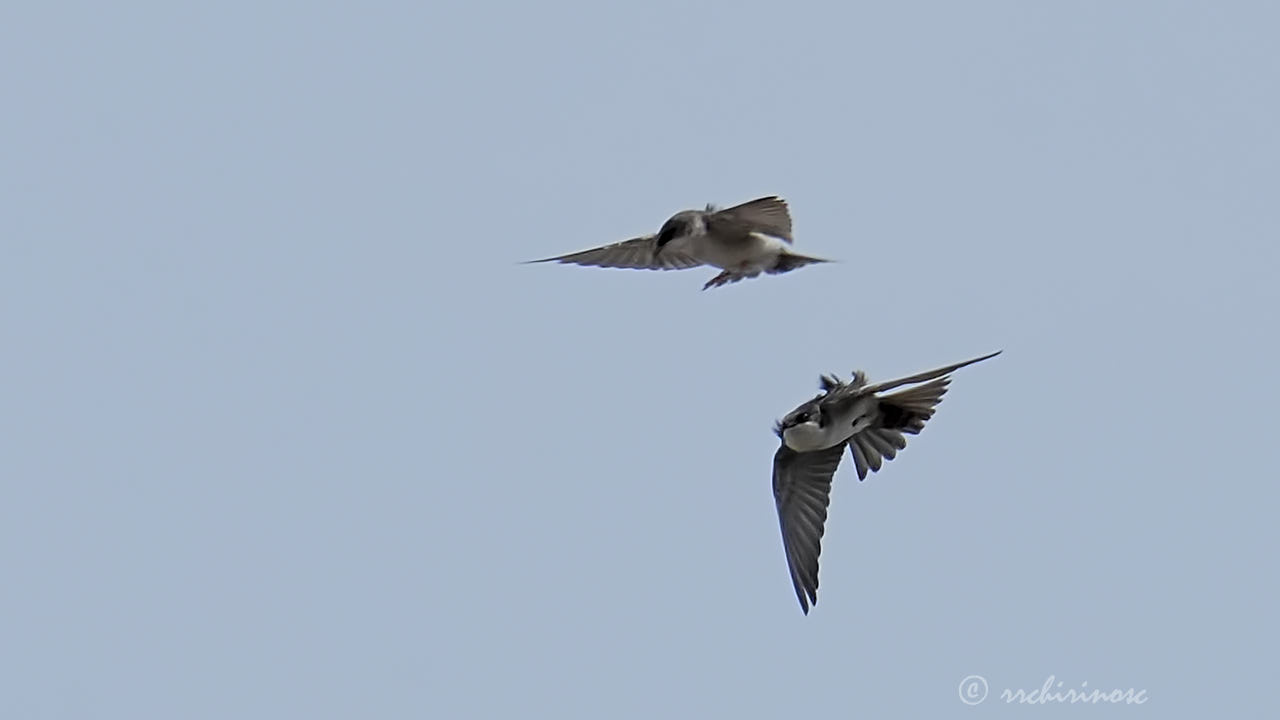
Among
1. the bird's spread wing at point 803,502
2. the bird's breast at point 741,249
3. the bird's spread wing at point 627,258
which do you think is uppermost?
the bird's spread wing at point 627,258

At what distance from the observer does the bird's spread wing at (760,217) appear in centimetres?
1186

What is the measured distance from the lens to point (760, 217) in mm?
12016

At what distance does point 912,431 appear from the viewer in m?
12.1

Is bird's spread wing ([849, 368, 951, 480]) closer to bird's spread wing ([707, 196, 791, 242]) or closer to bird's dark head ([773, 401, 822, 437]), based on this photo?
bird's dark head ([773, 401, 822, 437])

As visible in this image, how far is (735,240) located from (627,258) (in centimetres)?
136

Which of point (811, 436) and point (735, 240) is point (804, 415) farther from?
point (735, 240)

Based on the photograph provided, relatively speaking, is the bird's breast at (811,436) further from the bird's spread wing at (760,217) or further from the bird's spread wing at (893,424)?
the bird's spread wing at (760,217)

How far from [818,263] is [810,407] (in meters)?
1.05

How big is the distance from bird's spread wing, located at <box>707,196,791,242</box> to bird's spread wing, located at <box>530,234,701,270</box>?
786 millimetres

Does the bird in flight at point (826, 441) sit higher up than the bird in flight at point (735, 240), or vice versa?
the bird in flight at point (735, 240)

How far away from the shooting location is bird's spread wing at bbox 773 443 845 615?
1257 centimetres

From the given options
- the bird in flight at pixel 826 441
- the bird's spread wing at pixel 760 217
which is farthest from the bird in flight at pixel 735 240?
the bird in flight at pixel 826 441

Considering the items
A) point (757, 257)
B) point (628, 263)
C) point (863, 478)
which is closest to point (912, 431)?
point (863, 478)

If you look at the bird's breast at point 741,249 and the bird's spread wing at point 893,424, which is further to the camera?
the bird's breast at point 741,249
